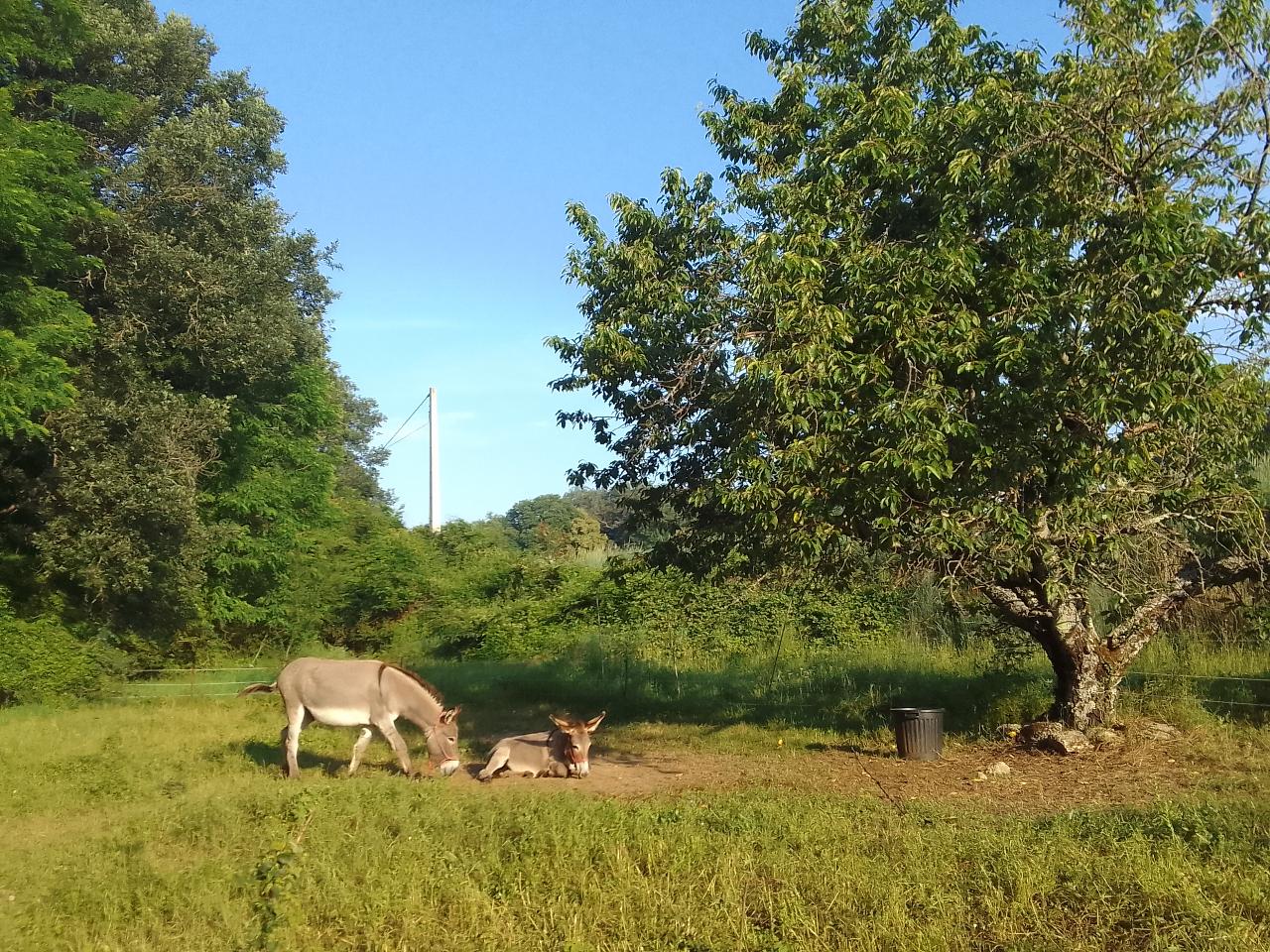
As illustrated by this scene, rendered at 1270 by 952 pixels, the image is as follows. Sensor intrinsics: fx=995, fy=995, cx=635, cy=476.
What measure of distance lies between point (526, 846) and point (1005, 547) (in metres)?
5.74

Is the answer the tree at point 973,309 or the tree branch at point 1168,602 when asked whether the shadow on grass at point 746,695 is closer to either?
the tree branch at point 1168,602

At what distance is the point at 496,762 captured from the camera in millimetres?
11656

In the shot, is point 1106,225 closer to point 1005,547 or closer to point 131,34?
point 1005,547

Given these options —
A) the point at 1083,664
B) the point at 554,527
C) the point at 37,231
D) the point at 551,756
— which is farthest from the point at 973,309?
the point at 554,527

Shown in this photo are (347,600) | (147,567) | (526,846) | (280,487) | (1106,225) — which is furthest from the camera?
(347,600)

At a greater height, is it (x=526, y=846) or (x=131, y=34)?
(x=131, y=34)

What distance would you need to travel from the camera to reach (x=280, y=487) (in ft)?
75.9

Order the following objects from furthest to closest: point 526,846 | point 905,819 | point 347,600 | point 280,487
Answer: point 347,600 < point 280,487 < point 905,819 < point 526,846

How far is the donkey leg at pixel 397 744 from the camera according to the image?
11312 mm

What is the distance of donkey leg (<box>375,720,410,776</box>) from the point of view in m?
11.3

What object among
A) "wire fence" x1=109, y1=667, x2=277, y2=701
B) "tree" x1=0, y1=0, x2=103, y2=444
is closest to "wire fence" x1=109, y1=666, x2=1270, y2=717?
"wire fence" x1=109, y1=667, x2=277, y2=701

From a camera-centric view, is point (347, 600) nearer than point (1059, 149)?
No

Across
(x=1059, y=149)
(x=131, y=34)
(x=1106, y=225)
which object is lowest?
(x=1106, y=225)

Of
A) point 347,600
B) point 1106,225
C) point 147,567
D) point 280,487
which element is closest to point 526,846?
point 1106,225
